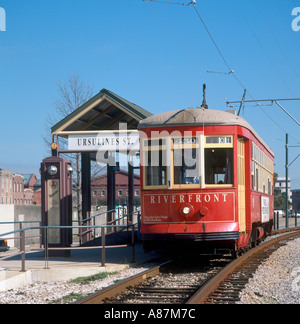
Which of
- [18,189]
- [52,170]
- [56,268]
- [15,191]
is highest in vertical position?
[18,189]

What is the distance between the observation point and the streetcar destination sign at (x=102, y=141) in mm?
15586

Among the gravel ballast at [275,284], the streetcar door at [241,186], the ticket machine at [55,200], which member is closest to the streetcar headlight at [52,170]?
the ticket machine at [55,200]

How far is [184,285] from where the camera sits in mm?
9766

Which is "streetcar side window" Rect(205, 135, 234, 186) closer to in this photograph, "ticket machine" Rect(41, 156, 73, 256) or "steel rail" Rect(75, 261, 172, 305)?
"steel rail" Rect(75, 261, 172, 305)

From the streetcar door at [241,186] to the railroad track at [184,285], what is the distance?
0.93 meters

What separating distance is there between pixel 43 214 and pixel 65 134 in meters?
2.30

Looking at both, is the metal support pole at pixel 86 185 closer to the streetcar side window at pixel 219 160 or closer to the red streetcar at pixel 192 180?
the red streetcar at pixel 192 180

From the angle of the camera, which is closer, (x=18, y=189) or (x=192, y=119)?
(x=192, y=119)

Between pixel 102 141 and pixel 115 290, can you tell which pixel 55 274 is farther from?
pixel 102 141

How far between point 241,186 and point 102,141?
4496mm

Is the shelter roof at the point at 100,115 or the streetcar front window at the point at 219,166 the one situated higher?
the shelter roof at the point at 100,115

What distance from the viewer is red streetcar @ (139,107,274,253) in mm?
12078

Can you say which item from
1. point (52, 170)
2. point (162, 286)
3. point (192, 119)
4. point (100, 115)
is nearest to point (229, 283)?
point (162, 286)
